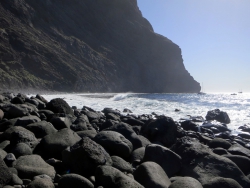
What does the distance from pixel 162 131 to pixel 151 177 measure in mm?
4929

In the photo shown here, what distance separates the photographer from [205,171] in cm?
634

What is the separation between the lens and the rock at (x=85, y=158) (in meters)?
5.29

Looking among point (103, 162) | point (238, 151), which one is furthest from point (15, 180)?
point (238, 151)

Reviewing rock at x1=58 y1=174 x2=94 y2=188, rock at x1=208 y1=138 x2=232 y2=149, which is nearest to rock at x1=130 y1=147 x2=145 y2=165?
rock at x1=58 y1=174 x2=94 y2=188

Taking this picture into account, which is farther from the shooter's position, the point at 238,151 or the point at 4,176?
the point at 238,151

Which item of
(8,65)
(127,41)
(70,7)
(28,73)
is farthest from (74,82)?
(127,41)

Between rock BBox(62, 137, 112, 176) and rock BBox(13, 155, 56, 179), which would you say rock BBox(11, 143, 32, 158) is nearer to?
rock BBox(13, 155, 56, 179)

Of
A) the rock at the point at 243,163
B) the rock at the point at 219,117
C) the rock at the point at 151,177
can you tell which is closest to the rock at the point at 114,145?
the rock at the point at 151,177

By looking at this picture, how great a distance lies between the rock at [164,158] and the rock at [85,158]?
129 cm

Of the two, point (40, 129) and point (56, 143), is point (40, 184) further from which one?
point (40, 129)

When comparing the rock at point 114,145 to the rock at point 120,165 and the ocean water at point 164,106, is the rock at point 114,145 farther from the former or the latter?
the ocean water at point 164,106

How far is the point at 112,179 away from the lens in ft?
15.8

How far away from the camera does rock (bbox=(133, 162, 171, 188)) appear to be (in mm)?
5113

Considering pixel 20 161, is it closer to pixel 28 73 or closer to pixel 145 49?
pixel 28 73
